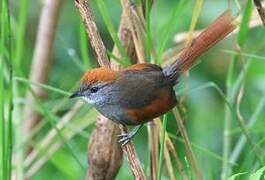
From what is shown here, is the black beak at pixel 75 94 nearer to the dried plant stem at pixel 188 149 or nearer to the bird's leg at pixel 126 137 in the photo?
the bird's leg at pixel 126 137

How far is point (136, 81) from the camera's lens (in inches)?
115

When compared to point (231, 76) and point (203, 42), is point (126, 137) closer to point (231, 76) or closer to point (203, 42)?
point (203, 42)

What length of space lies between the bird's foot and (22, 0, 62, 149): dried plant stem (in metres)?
0.90

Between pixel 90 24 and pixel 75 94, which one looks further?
pixel 75 94

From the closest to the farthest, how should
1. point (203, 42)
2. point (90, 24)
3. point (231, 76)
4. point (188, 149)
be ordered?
point (90, 24) < point (188, 149) < point (203, 42) < point (231, 76)

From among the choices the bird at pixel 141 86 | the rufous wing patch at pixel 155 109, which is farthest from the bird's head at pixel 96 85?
the rufous wing patch at pixel 155 109

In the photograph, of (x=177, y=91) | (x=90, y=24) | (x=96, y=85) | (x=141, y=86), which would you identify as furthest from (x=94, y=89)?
(x=177, y=91)

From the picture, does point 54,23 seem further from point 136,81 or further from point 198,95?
point 198,95

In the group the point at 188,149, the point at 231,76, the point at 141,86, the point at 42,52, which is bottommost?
the point at 188,149

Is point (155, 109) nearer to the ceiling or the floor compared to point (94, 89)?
nearer to the floor

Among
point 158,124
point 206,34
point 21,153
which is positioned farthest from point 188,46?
point 21,153

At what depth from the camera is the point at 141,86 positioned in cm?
291

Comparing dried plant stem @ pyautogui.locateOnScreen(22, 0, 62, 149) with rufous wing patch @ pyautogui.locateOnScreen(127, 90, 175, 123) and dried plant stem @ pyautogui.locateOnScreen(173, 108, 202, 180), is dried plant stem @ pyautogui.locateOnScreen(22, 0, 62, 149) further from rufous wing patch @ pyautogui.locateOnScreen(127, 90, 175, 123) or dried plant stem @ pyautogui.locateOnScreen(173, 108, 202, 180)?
dried plant stem @ pyautogui.locateOnScreen(173, 108, 202, 180)

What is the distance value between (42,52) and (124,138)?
1.17 m
